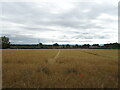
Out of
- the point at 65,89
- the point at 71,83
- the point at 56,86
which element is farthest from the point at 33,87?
the point at 71,83

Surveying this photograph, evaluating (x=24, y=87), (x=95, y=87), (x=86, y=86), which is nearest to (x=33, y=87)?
(x=24, y=87)

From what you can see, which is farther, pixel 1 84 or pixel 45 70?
pixel 45 70

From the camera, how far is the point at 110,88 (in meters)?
3.43

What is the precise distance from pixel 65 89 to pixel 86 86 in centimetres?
74

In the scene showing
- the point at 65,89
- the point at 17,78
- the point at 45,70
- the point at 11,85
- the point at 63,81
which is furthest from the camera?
the point at 45,70

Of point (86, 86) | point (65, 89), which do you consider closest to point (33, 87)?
point (65, 89)

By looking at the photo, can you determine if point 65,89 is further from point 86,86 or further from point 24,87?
point 24,87

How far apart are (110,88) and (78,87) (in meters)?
1.08

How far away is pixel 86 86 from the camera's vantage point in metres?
3.48

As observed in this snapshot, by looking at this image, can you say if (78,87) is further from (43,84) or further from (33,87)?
(33,87)

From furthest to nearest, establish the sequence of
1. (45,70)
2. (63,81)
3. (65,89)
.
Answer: (45,70) < (63,81) < (65,89)

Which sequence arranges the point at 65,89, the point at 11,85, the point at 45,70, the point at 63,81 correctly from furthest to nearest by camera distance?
the point at 45,70 < the point at 63,81 < the point at 11,85 < the point at 65,89

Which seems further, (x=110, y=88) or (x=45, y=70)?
(x=45, y=70)

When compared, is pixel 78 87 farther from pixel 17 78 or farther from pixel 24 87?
pixel 17 78
